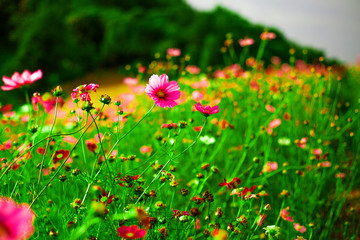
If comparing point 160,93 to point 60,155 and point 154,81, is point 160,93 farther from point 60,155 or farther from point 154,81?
point 60,155

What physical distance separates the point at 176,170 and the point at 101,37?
5.36 meters

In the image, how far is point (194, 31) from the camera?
486cm

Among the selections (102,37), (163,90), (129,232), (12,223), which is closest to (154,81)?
(163,90)

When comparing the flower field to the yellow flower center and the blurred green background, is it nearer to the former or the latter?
the yellow flower center

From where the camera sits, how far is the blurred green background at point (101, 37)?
4445 mm

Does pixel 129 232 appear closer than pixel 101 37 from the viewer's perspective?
Yes

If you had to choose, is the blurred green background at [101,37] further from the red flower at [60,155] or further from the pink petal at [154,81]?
the pink petal at [154,81]

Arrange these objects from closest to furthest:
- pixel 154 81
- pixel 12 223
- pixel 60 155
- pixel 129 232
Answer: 1. pixel 12 223
2. pixel 129 232
3. pixel 154 81
4. pixel 60 155

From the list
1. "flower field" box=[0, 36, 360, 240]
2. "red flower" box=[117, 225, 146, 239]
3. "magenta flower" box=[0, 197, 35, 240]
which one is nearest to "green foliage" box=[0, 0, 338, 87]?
"flower field" box=[0, 36, 360, 240]

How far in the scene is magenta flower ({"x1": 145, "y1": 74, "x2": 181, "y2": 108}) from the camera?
776 mm

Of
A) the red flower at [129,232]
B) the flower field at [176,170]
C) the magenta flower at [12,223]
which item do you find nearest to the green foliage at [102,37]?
the flower field at [176,170]

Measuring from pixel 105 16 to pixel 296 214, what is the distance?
552cm

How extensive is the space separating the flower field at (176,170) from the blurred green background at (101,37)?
2.57 m

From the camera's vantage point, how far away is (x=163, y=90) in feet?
2.60
